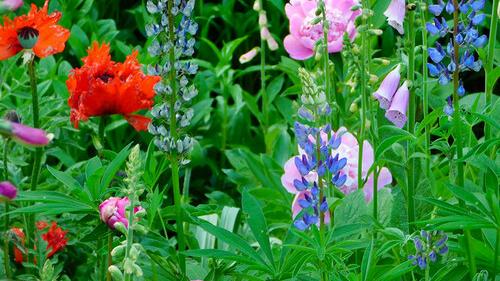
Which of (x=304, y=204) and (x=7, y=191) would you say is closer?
(x=7, y=191)

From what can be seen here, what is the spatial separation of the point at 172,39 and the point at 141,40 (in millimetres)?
2591

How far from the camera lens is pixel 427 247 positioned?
1.67 m

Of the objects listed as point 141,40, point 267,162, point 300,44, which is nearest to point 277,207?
point 267,162

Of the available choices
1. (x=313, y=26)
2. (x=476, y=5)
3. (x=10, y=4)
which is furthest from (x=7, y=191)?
Answer: (x=313, y=26)

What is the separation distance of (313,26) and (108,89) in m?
0.50

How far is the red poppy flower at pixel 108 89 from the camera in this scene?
7.07 feet

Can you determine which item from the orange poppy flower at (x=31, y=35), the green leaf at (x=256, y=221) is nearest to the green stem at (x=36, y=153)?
the orange poppy flower at (x=31, y=35)

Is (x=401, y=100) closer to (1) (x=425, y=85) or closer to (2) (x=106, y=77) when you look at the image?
(1) (x=425, y=85)

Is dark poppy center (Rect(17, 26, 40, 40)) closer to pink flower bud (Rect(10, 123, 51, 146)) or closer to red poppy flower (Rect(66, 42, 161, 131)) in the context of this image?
red poppy flower (Rect(66, 42, 161, 131))

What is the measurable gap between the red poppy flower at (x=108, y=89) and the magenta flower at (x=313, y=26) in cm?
42

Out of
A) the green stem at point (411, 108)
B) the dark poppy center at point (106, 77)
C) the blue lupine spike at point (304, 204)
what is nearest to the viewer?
the blue lupine spike at point (304, 204)

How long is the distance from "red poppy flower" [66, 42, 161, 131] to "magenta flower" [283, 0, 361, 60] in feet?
1.37

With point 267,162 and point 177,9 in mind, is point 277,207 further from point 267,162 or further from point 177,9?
point 177,9

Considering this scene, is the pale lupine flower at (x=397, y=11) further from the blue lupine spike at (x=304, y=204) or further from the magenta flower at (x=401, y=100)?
the blue lupine spike at (x=304, y=204)
